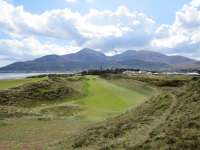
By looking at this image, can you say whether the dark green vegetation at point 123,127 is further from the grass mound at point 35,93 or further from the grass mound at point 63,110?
the grass mound at point 35,93

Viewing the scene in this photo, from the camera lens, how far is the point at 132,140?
69.5 feet

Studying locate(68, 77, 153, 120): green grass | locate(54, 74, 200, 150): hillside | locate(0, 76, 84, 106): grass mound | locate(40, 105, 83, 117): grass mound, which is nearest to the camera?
locate(54, 74, 200, 150): hillside

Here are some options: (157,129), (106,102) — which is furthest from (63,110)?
(157,129)

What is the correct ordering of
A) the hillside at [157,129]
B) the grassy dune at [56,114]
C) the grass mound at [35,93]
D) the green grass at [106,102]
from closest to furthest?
the hillside at [157,129]
the grassy dune at [56,114]
the green grass at [106,102]
the grass mound at [35,93]

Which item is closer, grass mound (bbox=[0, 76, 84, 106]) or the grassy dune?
the grassy dune

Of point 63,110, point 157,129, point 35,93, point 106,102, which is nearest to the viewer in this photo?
point 157,129

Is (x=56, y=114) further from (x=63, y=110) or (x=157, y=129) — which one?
(x=157, y=129)

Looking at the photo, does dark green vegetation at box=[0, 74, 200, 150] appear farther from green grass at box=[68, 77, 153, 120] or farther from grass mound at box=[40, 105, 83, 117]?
green grass at box=[68, 77, 153, 120]

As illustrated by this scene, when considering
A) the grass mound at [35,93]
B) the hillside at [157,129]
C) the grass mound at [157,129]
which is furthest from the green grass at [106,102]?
the grass mound at [157,129]

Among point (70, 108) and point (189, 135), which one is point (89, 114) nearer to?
point (70, 108)

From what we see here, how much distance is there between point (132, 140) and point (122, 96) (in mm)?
42380

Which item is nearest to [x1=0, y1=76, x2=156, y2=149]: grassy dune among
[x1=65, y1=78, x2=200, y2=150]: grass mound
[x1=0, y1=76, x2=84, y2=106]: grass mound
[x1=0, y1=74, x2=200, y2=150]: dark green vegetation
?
[x1=0, y1=74, x2=200, y2=150]: dark green vegetation

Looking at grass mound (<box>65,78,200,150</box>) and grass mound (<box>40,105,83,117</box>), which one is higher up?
grass mound (<box>65,78,200,150</box>)

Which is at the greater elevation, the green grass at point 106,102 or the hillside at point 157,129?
the hillside at point 157,129
